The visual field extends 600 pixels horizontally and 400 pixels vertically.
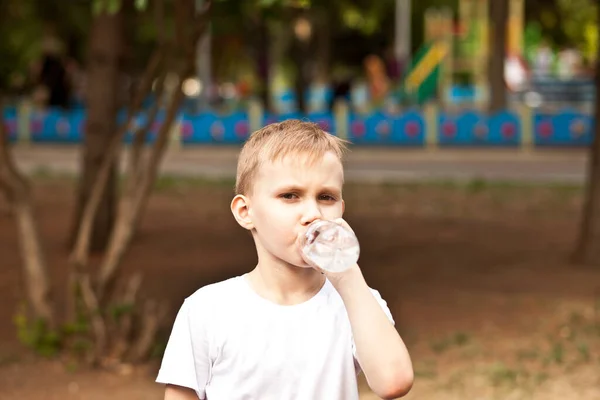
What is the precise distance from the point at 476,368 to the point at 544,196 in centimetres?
852

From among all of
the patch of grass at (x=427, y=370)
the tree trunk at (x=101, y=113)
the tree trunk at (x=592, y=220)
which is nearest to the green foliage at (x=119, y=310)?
the patch of grass at (x=427, y=370)

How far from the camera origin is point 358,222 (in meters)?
12.4

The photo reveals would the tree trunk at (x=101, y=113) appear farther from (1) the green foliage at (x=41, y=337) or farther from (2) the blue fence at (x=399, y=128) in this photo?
(2) the blue fence at (x=399, y=128)

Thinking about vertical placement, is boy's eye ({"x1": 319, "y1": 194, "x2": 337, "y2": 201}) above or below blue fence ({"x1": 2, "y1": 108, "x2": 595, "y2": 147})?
above

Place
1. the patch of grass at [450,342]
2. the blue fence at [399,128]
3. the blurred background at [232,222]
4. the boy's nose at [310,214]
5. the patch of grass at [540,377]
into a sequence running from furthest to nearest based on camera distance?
the blue fence at [399,128] < the patch of grass at [450,342] < the blurred background at [232,222] < the patch of grass at [540,377] < the boy's nose at [310,214]

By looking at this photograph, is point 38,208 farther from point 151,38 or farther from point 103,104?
point 151,38

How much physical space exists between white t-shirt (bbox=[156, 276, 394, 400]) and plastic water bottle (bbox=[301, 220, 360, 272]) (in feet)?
0.71

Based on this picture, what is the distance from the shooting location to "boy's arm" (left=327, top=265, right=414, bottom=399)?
2135mm

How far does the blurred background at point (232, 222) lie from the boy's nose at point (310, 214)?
3539 millimetres

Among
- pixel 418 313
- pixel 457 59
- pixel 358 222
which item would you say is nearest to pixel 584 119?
pixel 358 222

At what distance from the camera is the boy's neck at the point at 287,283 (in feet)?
7.67

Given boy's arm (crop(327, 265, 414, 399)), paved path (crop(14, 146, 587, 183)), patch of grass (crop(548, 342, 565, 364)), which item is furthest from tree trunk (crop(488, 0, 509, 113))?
boy's arm (crop(327, 265, 414, 399))

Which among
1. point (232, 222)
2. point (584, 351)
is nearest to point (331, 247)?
point (584, 351)

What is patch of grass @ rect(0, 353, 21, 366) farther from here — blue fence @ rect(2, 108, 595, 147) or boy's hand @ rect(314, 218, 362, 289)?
blue fence @ rect(2, 108, 595, 147)
